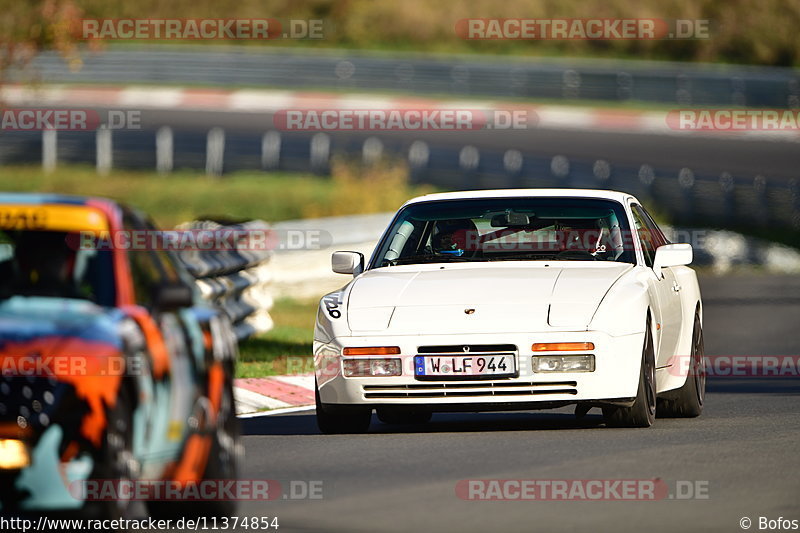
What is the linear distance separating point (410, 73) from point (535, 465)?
3946 cm

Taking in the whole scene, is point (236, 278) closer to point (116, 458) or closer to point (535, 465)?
point (535, 465)

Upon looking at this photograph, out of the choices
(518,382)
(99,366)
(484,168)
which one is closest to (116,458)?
(99,366)

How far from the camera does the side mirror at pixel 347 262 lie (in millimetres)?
11414

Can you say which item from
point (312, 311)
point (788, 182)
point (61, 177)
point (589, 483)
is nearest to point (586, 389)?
point (589, 483)

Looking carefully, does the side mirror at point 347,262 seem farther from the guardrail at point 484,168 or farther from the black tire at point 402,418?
the guardrail at point 484,168

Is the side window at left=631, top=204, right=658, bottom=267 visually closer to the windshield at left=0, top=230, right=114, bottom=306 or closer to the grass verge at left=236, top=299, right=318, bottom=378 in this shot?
the grass verge at left=236, top=299, right=318, bottom=378

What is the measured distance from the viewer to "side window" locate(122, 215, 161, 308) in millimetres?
7251

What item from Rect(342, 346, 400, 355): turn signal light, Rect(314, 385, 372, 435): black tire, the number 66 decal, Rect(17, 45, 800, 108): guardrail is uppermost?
the number 66 decal

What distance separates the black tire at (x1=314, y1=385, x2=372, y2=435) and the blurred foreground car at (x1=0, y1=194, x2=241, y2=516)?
9.65 ft

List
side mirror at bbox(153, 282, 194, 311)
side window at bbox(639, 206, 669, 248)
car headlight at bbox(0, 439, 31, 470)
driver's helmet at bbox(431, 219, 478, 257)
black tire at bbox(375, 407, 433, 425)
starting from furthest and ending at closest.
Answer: side window at bbox(639, 206, 669, 248) → black tire at bbox(375, 407, 433, 425) → driver's helmet at bbox(431, 219, 478, 257) → side mirror at bbox(153, 282, 194, 311) → car headlight at bbox(0, 439, 31, 470)

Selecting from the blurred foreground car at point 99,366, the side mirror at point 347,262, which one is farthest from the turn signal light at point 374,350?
the blurred foreground car at point 99,366

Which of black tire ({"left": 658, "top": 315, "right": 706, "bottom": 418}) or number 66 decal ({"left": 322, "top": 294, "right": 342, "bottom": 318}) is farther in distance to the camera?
black tire ({"left": 658, "top": 315, "right": 706, "bottom": 418})

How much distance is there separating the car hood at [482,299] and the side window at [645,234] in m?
0.63

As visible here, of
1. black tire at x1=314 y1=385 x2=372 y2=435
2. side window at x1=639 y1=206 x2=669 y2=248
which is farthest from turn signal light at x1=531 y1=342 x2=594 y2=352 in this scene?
side window at x1=639 y1=206 x2=669 y2=248
